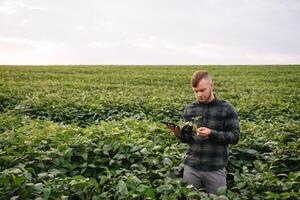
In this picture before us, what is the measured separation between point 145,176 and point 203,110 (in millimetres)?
955

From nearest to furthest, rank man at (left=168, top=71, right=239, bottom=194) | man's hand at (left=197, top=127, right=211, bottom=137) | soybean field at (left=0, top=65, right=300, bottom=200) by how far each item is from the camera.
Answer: soybean field at (left=0, top=65, right=300, bottom=200) < man's hand at (left=197, top=127, right=211, bottom=137) < man at (left=168, top=71, right=239, bottom=194)

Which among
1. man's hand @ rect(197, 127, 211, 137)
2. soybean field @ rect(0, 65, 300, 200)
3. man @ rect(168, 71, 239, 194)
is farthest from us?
man @ rect(168, 71, 239, 194)

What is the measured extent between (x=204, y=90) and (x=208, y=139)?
552 mm

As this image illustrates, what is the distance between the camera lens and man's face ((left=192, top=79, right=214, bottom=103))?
4.00 metres

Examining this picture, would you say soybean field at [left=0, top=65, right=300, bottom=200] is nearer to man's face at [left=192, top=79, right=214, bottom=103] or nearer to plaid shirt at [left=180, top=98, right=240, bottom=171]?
plaid shirt at [left=180, top=98, right=240, bottom=171]

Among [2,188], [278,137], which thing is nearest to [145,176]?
[2,188]

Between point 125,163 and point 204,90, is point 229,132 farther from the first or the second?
point 125,163

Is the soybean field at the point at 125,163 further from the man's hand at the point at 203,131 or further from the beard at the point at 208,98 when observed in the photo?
the beard at the point at 208,98

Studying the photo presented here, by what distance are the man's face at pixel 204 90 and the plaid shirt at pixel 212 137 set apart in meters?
0.11

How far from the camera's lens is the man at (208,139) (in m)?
4.09

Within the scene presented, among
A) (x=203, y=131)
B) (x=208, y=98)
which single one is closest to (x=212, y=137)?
(x=203, y=131)

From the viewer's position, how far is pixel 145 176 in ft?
13.6

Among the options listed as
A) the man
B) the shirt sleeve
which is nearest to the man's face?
the man

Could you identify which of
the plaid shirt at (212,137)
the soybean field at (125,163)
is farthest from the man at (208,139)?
the soybean field at (125,163)
